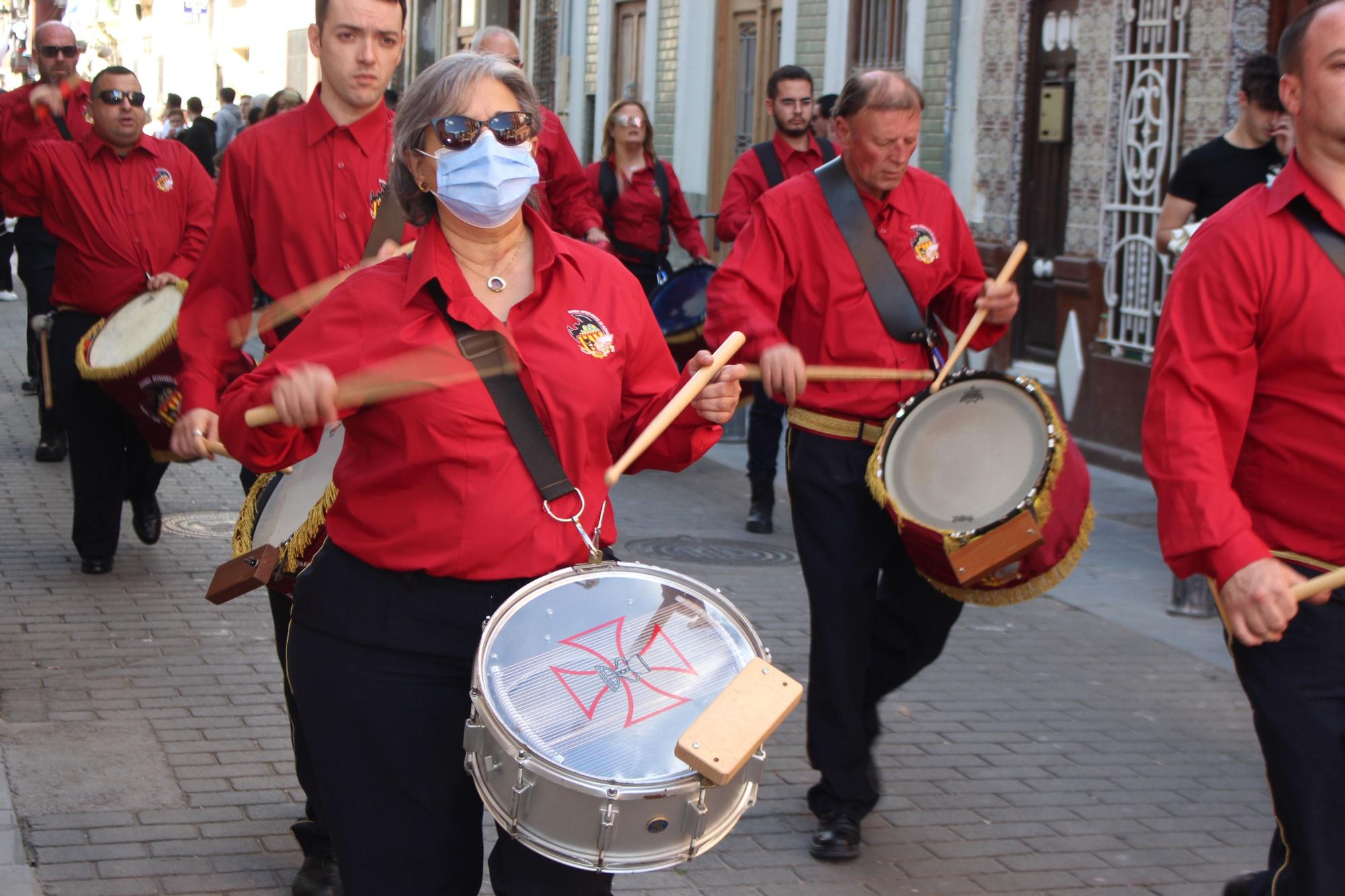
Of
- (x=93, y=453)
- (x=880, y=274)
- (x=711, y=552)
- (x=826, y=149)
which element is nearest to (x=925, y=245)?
(x=880, y=274)

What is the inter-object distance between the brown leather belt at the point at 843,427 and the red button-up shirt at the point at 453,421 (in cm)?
177

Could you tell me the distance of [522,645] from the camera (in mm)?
3043

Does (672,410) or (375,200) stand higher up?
(375,200)

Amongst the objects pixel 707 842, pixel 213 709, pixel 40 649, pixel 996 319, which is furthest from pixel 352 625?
Result: pixel 40 649

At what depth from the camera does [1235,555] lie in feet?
11.1

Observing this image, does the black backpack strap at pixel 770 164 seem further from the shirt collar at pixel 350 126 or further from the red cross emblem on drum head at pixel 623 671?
the red cross emblem on drum head at pixel 623 671

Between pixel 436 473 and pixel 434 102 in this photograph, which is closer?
pixel 436 473

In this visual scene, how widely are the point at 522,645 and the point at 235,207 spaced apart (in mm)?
2051

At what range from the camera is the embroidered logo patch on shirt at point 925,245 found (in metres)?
5.22

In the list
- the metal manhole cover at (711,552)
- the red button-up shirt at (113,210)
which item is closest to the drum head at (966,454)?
the metal manhole cover at (711,552)

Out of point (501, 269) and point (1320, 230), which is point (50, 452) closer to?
point (501, 269)

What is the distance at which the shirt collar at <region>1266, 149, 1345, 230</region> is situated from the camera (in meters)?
3.54

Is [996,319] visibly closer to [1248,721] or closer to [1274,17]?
[1248,721]

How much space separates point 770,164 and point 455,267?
22.8ft
